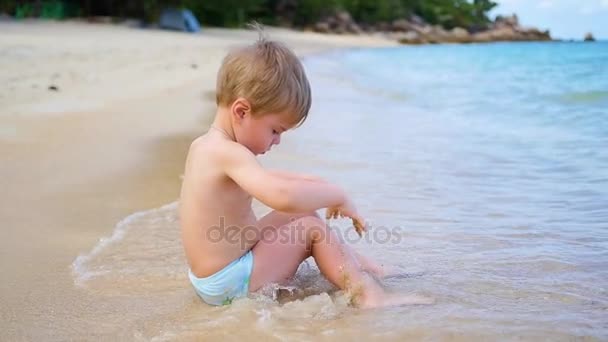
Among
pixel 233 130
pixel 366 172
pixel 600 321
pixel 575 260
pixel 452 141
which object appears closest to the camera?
pixel 600 321

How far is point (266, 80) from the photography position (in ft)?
6.74

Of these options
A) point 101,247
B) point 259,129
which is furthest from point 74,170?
point 259,129

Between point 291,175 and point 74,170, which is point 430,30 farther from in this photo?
point 291,175

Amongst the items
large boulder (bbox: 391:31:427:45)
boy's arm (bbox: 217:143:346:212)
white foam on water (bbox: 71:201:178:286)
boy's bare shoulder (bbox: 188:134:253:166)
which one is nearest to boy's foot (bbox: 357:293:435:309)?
boy's arm (bbox: 217:143:346:212)

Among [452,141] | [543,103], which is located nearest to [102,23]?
[543,103]

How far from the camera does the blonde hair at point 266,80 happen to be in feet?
6.76

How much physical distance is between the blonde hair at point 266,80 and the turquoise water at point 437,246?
0.57 meters

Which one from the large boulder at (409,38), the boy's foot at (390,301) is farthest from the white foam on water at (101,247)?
the large boulder at (409,38)

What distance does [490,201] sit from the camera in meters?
3.49

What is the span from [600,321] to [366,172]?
226 centimetres

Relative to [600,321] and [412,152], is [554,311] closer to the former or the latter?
[600,321]

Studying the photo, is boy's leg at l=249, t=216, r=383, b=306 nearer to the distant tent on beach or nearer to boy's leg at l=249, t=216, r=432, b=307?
boy's leg at l=249, t=216, r=432, b=307

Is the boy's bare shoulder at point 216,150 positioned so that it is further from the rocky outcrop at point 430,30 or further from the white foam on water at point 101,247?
the rocky outcrop at point 430,30

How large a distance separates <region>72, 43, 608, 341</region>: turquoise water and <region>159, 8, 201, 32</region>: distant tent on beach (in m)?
20.9
